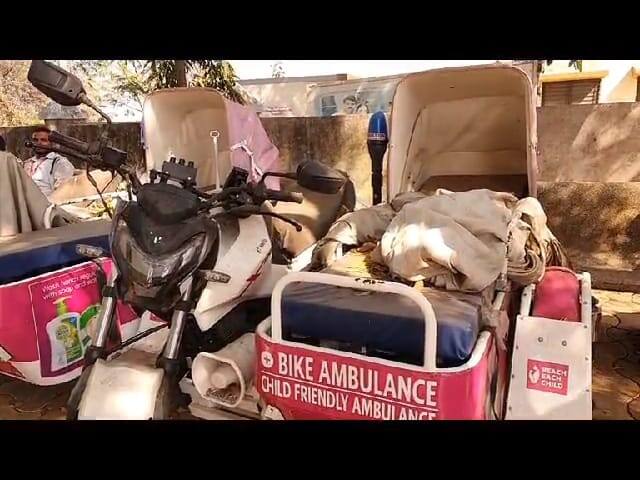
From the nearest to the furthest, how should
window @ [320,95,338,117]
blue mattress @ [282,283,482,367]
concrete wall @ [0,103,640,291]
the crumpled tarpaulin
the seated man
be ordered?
blue mattress @ [282,283,482,367] < the crumpled tarpaulin < concrete wall @ [0,103,640,291] < the seated man < window @ [320,95,338,117]

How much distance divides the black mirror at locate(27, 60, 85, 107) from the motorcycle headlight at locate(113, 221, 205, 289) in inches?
25.8

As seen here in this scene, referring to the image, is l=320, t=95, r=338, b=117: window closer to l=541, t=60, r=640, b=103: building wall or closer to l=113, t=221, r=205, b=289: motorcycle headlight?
l=541, t=60, r=640, b=103: building wall

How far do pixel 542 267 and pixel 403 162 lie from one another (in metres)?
1.52

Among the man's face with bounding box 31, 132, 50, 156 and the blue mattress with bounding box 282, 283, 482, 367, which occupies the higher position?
the man's face with bounding box 31, 132, 50, 156

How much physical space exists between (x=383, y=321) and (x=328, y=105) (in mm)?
8769

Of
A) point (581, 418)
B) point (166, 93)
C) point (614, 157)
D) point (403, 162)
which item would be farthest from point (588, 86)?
point (581, 418)

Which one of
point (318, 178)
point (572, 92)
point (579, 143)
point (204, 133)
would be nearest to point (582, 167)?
point (579, 143)

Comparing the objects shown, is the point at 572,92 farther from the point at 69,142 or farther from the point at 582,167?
the point at 69,142

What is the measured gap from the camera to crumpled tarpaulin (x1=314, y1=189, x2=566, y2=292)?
6.79 ft

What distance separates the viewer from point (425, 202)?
2.34 m

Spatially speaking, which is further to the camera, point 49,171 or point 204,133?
point 49,171

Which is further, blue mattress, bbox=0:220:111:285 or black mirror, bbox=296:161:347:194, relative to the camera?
blue mattress, bbox=0:220:111:285

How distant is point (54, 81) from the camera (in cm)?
218

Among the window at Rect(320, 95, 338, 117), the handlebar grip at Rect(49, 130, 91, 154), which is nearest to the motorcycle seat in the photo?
the handlebar grip at Rect(49, 130, 91, 154)
